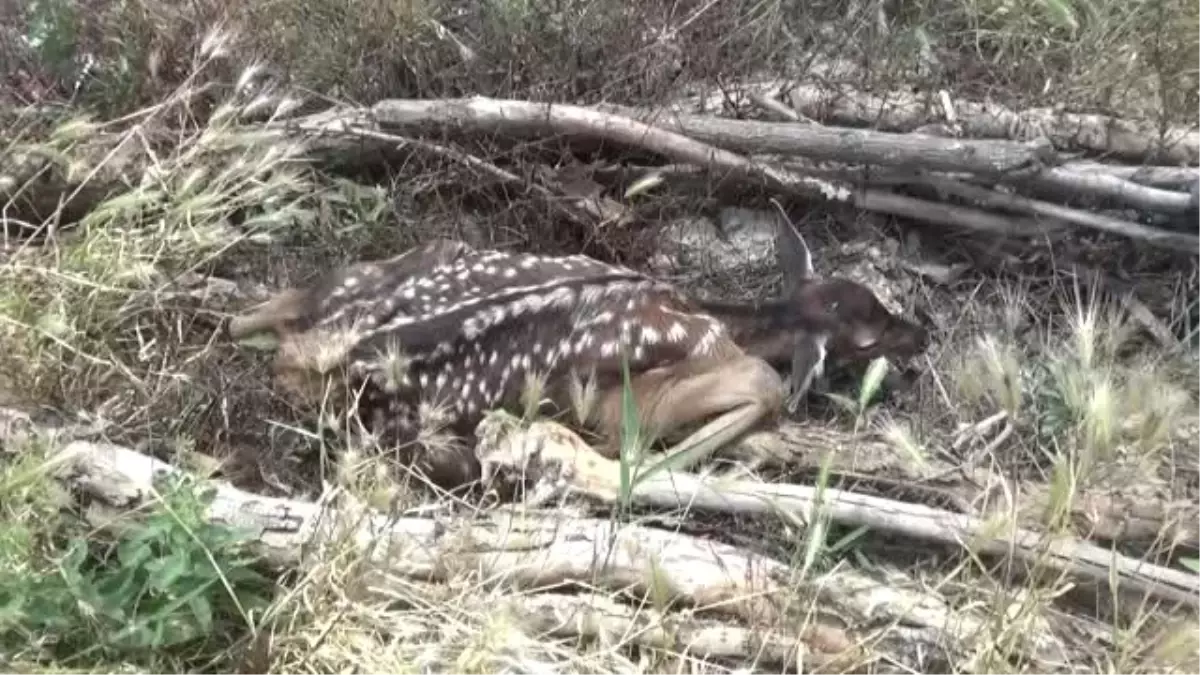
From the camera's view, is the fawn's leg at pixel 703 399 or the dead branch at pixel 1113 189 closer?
the fawn's leg at pixel 703 399

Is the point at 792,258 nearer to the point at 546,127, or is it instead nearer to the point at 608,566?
the point at 546,127

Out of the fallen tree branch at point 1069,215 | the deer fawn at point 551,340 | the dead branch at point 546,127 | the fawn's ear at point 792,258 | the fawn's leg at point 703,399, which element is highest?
the dead branch at point 546,127

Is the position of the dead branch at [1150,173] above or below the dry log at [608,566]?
above

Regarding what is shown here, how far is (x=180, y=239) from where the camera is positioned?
444 centimetres

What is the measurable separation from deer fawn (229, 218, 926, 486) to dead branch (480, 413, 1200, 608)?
17 centimetres

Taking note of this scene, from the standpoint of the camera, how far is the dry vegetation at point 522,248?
11.0ft

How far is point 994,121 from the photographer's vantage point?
4824 mm

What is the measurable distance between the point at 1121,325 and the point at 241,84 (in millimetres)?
2826

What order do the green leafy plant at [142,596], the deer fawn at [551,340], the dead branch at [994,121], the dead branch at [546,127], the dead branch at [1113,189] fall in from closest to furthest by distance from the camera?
1. the green leafy plant at [142,596]
2. the deer fawn at [551,340]
3. the dead branch at [1113,189]
4. the dead branch at [994,121]
5. the dead branch at [546,127]

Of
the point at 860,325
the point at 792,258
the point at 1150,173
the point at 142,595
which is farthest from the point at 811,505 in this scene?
the point at 1150,173

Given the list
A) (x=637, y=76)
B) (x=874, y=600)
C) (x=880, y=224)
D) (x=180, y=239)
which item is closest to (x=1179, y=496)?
(x=874, y=600)

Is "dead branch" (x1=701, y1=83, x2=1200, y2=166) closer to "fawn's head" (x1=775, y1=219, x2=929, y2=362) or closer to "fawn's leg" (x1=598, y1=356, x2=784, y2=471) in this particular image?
"fawn's head" (x1=775, y1=219, x2=929, y2=362)

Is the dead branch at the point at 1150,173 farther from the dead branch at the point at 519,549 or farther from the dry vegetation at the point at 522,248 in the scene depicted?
the dead branch at the point at 519,549

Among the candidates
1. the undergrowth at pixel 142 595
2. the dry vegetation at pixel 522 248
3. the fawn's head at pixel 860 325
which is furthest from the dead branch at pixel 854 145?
the undergrowth at pixel 142 595
